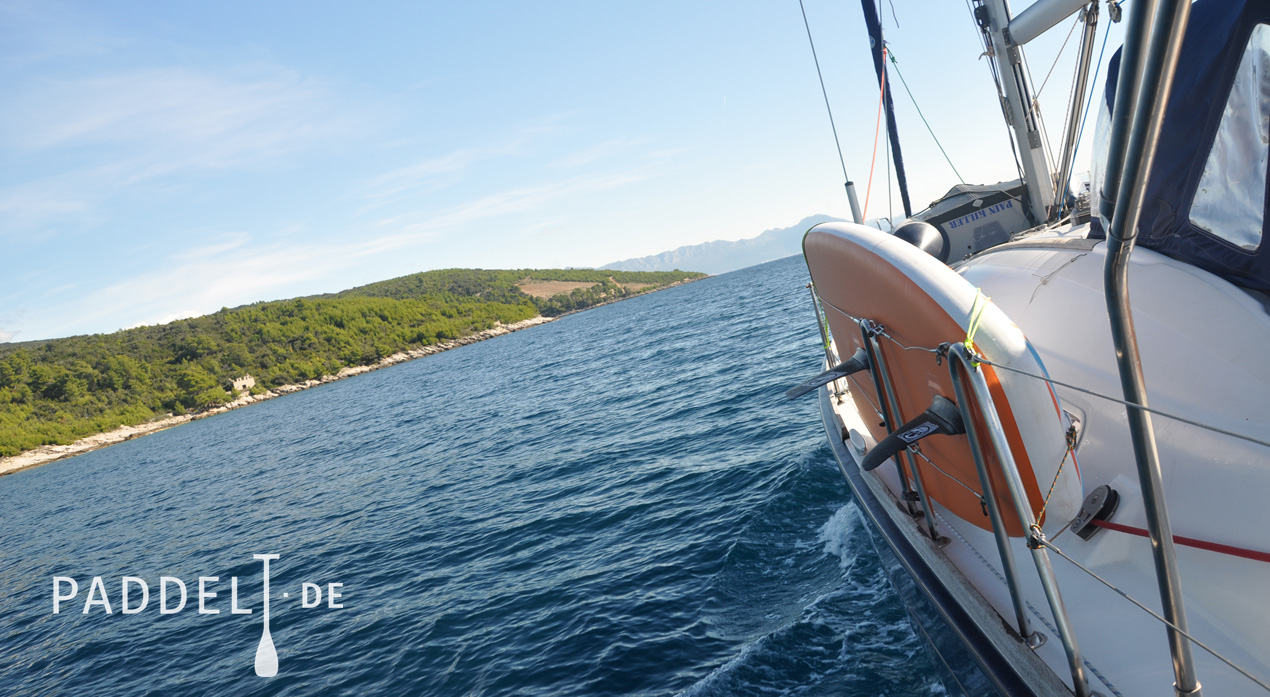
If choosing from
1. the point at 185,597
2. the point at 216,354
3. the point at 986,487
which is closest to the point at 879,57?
the point at 986,487

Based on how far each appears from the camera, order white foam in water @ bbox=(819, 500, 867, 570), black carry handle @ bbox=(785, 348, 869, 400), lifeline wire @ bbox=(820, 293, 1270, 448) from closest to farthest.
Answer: lifeline wire @ bbox=(820, 293, 1270, 448), black carry handle @ bbox=(785, 348, 869, 400), white foam in water @ bbox=(819, 500, 867, 570)

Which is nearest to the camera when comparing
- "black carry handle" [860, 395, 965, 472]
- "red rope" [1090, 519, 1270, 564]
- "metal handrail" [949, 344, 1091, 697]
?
"red rope" [1090, 519, 1270, 564]

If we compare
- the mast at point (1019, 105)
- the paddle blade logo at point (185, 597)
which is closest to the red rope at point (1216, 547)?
the mast at point (1019, 105)

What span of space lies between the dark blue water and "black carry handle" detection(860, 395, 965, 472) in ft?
7.32

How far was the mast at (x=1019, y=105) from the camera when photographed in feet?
24.4

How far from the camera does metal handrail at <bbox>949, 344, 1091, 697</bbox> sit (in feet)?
8.09

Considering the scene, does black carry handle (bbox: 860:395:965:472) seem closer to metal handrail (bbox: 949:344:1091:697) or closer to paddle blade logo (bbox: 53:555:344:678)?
metal handrail (bbox: 949:344:1091:697)

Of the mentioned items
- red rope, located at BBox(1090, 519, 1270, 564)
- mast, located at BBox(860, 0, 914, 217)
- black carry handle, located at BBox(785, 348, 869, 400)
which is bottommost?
red rope, located at BBox(1090, 519, 1270, 564)

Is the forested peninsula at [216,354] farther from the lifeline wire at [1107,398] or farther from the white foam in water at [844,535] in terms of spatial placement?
the lifeline wire at [1107,398]

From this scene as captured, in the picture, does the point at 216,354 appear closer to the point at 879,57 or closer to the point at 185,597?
the point at 185,597

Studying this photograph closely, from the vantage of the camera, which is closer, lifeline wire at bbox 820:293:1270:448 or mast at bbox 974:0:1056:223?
lifeline wire at bbox 820:293:1270:448

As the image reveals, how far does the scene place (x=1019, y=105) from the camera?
7.85 metres

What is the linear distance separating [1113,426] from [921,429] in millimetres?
1216

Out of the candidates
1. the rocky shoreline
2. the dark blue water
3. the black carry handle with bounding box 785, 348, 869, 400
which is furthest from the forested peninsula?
the black carry handle with bounding box 785, 348, 869, 400
